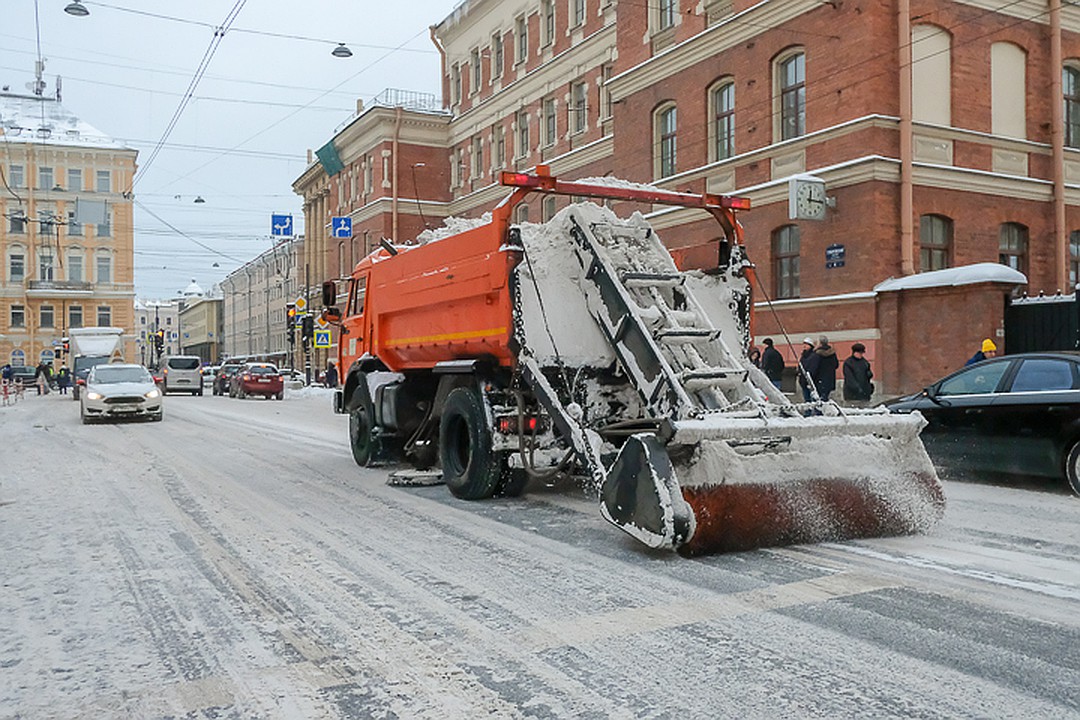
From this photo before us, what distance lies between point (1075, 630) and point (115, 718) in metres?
4.34

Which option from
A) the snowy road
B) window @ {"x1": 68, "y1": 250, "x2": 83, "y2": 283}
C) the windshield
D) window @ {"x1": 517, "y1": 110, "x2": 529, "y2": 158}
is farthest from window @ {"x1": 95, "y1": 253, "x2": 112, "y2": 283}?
the snowy road

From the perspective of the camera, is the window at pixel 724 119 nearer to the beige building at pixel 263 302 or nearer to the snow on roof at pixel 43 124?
the beige building at pixel 263 302

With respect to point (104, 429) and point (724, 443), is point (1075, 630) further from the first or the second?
point (104, 429)

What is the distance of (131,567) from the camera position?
629 cm

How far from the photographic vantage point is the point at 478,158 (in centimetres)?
4378

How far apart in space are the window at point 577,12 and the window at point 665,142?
30.9 feet

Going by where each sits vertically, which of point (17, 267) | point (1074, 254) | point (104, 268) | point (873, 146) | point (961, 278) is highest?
point (104, 268)

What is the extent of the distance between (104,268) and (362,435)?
78907 millimetres

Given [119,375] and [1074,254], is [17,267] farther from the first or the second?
[1074,254]

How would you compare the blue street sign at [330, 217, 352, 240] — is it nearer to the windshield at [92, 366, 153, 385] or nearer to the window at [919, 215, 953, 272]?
the windshield at [92, 366, 153, 385]

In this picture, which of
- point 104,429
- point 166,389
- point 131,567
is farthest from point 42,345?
point 131,567

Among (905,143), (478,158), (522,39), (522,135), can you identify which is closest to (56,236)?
(478,158)

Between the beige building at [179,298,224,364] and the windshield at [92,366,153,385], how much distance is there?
103 m

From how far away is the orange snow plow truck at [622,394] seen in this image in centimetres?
622
